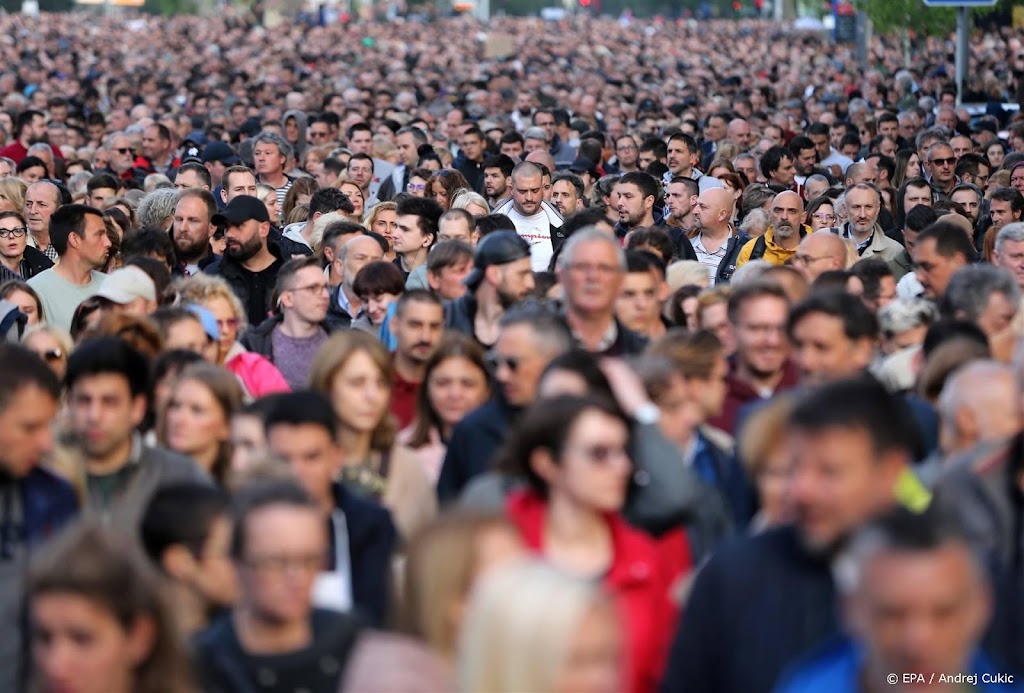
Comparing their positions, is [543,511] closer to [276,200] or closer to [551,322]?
[551,322]

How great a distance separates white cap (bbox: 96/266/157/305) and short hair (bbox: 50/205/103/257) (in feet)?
5.90

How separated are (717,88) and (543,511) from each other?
3591 cm

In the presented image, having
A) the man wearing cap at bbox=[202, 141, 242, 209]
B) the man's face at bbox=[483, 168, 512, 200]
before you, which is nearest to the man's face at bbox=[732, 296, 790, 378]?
the man's face at bbox=[483, 168, 512, 200]

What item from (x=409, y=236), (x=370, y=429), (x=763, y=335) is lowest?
(x=409, y=236)

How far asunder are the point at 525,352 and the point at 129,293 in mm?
3339

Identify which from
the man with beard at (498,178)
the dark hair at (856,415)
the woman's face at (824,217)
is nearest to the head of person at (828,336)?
the dark hair at (856,415)

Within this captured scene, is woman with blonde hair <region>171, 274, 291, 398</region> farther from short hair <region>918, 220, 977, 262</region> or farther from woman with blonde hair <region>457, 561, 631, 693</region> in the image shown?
woman with blonde hair <region>457, 561, 631, 693</region>

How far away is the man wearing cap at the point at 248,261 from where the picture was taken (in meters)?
13.1

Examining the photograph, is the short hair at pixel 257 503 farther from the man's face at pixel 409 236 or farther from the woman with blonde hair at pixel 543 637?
the man's face at pixel 409 236

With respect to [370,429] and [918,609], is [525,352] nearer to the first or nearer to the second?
[370,429]

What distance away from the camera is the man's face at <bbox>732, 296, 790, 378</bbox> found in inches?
318

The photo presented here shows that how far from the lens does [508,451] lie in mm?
6090

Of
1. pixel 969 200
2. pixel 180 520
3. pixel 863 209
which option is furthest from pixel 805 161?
pixel 180 520

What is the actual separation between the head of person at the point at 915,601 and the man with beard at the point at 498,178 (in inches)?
572
